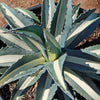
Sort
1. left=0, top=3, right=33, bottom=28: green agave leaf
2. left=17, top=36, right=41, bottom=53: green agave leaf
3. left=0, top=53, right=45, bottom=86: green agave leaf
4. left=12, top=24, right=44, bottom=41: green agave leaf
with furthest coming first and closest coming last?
1. left=0, top=3, right=33, bottom=28: green agave leaf
2. left=17, top=36, right=41, bottom=53: green agave leaf
3. left=0, top=53, right=45, bottom=86: green agave leaf
4. left=12, top=24, right=44, bottom=41: green agave leaf

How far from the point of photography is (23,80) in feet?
3.75

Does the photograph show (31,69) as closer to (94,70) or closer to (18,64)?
(18,64)

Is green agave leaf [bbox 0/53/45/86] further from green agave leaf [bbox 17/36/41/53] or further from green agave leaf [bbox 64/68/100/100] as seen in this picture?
green agave leaf [bbox 64/68/100/100]

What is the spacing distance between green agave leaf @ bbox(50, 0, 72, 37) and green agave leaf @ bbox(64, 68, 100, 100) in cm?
23

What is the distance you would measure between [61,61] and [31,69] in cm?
17

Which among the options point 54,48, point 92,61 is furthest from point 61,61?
point 92,61

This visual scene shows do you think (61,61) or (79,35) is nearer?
(61,61)

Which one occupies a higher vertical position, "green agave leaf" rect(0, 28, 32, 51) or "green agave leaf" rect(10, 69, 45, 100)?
"green agave leaf" rect(0, 28, 32, 51)

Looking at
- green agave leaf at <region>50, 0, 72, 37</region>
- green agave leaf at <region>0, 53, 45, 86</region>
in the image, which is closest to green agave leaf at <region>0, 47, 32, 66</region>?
green agave leaf at <region>0, 53, 45, 86</region>

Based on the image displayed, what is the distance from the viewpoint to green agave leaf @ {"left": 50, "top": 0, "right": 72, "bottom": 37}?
0.96 metres

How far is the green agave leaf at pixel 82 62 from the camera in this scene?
961 mm

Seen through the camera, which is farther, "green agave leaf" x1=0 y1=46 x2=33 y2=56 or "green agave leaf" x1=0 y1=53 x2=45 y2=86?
"green agave leaf" x1=0 y1=46 x2=33 y2=56

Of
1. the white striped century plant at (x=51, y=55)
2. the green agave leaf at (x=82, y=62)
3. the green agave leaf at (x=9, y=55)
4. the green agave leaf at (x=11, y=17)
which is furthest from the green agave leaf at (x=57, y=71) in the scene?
the green agave leaf at (x=11, y=17)

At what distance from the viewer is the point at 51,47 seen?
910mm
